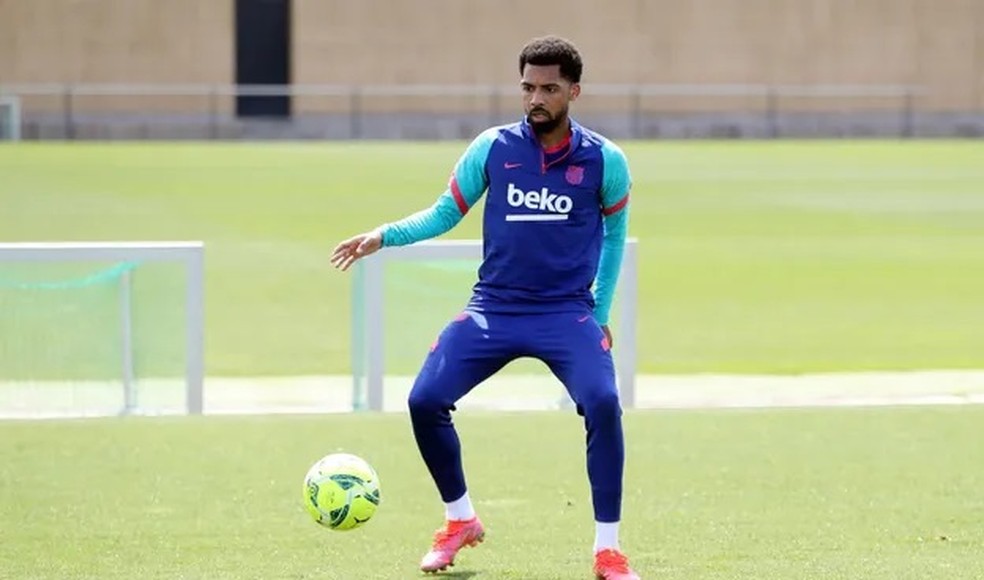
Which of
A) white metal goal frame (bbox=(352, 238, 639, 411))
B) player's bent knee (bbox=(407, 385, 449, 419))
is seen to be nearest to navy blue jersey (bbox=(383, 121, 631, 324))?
player's bent knee (bbox=(407, 385, 449, 419))

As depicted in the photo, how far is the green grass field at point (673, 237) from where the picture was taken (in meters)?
16.5

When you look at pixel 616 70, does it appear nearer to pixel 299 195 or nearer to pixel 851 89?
pixel 851 89

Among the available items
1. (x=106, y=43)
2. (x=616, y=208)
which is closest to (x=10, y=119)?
(x=106, y=43)

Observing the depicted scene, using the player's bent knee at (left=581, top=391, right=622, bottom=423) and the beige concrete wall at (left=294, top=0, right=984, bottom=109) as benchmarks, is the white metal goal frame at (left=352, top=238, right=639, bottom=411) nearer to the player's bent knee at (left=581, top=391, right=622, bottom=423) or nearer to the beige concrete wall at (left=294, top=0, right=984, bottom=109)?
the player's bent knee at (left=581, top=391, right=622, bottom=423)

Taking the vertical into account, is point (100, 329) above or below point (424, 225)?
below

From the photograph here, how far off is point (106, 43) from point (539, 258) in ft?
147

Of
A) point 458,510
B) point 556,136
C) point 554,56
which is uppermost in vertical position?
point 554,56

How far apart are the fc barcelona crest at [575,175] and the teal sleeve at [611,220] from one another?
94 millimetres

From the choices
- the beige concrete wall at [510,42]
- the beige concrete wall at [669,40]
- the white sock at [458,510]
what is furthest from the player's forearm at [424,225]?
the beige concrete wall at [669,40]

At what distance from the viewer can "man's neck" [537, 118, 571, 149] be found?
25.3 feet

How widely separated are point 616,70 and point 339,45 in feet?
23.7

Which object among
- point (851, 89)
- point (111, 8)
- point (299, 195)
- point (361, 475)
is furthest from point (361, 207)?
point (851, 89)

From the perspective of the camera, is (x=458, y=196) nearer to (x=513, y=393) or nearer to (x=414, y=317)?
(x=414, y=317)

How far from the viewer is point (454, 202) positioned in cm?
793
